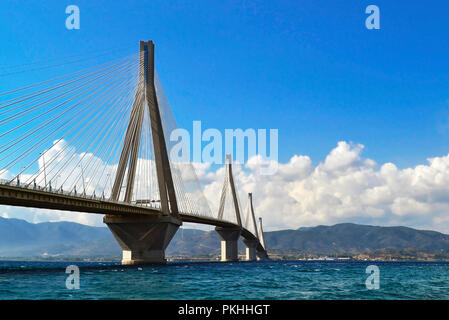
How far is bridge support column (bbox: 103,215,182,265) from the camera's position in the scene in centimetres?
6588

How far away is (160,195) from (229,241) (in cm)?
6815

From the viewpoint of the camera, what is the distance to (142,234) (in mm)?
67000

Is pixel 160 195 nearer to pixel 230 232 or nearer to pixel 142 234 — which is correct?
pixel 142 234

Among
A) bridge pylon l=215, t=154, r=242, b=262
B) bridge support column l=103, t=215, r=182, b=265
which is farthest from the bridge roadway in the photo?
bridge pylon l=215, t=154, r=242, b=262

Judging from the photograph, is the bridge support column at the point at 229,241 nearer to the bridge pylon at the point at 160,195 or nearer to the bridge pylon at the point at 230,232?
the bridge pylon at the point at 230,232

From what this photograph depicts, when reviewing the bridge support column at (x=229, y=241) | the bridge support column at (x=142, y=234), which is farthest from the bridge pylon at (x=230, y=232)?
the bridge support column at (x=142, y=234)

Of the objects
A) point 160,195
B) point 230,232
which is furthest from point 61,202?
Answer: point 230,232

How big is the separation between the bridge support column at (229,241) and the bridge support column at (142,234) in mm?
59421

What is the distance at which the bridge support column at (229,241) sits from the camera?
12728 cm

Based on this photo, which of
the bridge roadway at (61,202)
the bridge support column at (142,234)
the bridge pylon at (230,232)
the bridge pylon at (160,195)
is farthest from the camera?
the bridge pylon at (230,232)

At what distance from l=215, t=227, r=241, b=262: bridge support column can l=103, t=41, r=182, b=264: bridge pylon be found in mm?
57586

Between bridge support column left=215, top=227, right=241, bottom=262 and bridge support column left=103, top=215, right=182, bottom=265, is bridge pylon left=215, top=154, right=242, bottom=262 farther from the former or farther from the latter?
bridge support column left=103, top=215, right=182, bottom=265
